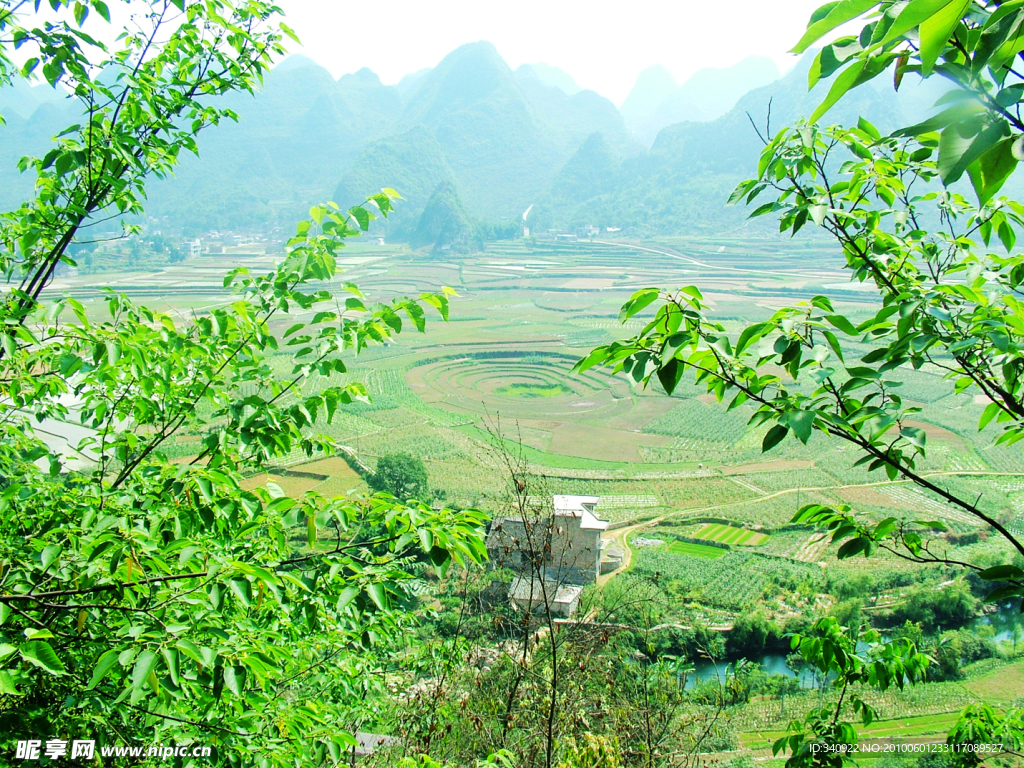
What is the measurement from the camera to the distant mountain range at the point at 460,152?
75.8m

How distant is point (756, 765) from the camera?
30.7 feet

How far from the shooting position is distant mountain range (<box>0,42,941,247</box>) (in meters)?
75.8

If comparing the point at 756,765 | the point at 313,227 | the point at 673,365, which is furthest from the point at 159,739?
the point at 756,765

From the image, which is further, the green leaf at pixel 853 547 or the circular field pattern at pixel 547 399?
the circular field pattern at pixel 547 399

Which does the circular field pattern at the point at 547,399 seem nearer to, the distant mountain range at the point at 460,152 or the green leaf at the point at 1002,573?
the green leaf at the point at 1002,573

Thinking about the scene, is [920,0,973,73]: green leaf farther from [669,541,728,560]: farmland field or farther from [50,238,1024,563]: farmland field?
[669,541,728,560]: farmland field

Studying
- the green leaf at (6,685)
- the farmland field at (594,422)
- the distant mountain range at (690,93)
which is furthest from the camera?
the distant mountain range at (690,93)

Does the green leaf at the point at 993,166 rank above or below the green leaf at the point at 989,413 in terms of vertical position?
above

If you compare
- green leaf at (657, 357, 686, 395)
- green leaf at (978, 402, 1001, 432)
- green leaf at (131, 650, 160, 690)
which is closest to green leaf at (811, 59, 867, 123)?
green leaf at (657, 357, 686, 395)

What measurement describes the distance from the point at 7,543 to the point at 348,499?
4.26 ft

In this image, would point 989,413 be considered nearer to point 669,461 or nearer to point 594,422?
point 669,461

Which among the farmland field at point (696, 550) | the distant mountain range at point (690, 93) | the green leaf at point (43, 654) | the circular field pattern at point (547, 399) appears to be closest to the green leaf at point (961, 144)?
the green leaf at point (43, 654)

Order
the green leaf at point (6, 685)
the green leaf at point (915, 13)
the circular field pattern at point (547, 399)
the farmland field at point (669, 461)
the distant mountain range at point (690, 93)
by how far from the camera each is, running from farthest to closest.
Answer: the distant mountain range at point (690, 93) < the circular field pattern at point (547, 399) < the farmland field at point (669, 461) < the green leaf at point (6, 685) < the green leaf at point (915, 13)

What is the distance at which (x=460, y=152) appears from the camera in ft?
335
